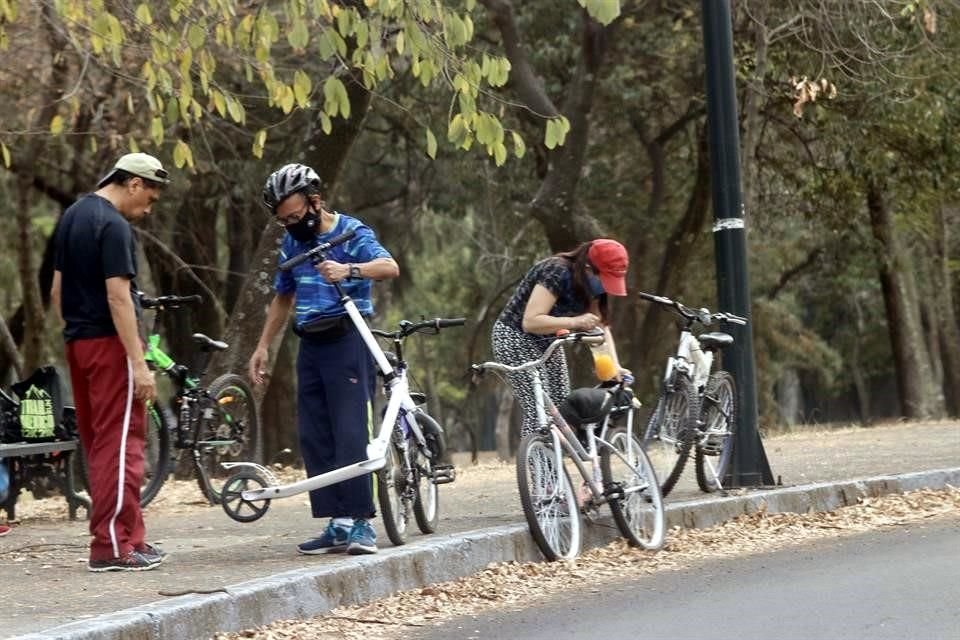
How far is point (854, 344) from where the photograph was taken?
46594 millimetres

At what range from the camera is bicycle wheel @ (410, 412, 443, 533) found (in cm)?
896

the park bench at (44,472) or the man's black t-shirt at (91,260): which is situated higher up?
the man's black t-shirt at (91,260)

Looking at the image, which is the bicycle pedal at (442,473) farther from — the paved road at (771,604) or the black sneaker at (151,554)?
the black sneaker at (151,554)

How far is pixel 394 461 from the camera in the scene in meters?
8.69

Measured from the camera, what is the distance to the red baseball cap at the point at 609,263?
941 cm

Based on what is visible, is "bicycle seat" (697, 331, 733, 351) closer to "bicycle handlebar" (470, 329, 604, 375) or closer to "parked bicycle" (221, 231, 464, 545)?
"bicycle handlebar" (470, 329, 604, 375)

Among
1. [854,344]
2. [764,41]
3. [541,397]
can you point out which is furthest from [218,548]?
[854,344]

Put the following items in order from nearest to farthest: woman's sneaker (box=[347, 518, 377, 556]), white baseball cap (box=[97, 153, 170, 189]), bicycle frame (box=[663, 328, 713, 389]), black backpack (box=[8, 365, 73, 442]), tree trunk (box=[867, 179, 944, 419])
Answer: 1. white baseball cap (box=[97, 153, 170, 189])
2. woman's sneaker (box=[347, 518, 377, 556])
3. black backpack (box=[8, 365, 73, 442])
4. bicycle frame (box=[663, 328, 713, 389])
5. tree trunk (box=[867, 179, 944, 419])

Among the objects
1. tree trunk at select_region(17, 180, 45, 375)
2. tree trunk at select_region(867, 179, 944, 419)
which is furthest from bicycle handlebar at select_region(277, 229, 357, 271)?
tree trunk at select_region(867, 179, 944, 419)

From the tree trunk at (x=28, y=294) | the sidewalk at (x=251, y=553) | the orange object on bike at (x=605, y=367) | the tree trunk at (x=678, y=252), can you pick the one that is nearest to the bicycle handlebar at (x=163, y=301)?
the sidewalk at (x=251, y=553)

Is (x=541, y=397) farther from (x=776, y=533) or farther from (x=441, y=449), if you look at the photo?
(x=776, y=533)

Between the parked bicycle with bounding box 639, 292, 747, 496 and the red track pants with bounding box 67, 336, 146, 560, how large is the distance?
377cm

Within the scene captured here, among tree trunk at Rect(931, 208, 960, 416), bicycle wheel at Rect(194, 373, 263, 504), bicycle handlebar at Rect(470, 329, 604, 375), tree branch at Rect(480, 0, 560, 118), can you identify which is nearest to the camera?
bicycle handlebar at Rect(470, 329, 604, 375)

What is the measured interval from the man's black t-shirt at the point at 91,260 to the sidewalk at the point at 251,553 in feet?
3.90
